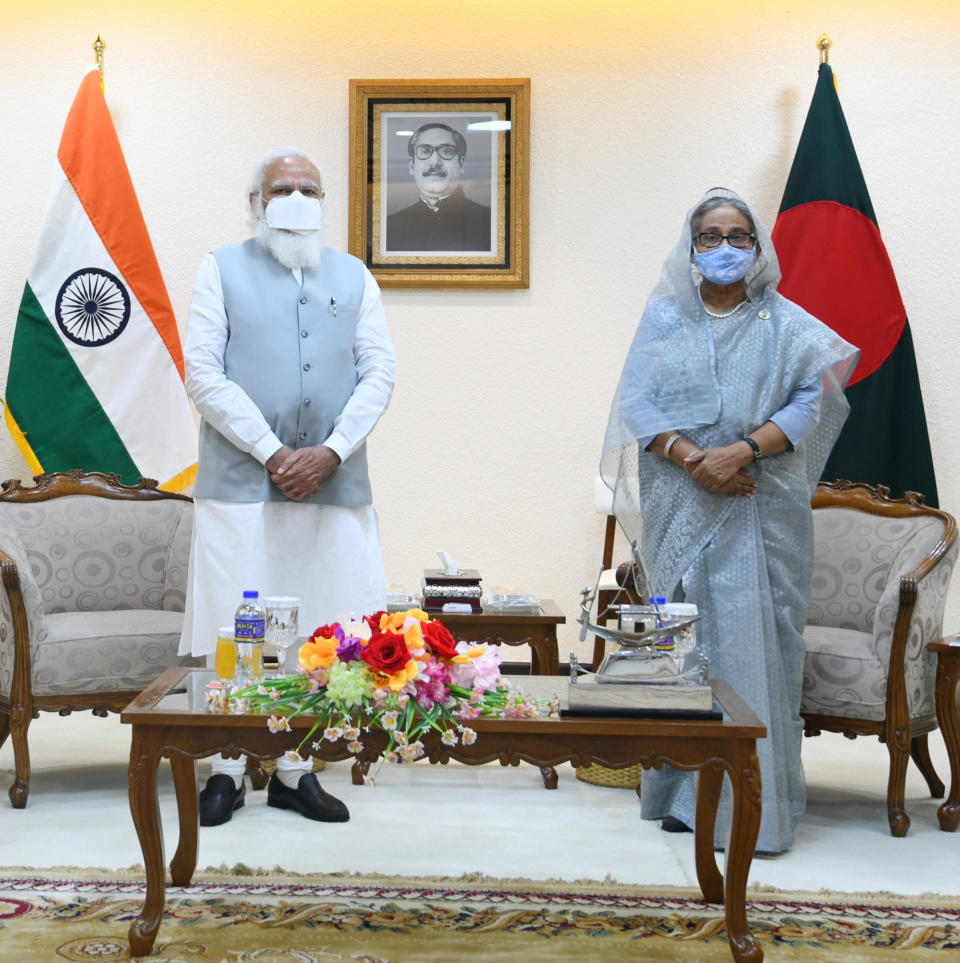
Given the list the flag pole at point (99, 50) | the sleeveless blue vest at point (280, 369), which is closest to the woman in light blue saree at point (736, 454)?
the sleeveless blue vest at point (280, 369)

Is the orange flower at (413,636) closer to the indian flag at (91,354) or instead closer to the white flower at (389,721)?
the white flower at (389,721)

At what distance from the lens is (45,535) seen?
14.1ft

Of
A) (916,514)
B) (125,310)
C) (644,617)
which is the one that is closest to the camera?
(644,617)

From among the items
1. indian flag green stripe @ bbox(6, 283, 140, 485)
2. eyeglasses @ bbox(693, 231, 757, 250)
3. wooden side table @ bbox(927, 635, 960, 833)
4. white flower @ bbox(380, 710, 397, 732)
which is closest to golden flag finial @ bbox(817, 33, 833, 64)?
eyeglasses @ bbox(693, 231, 757, 250)

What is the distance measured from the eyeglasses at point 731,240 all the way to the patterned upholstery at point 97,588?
2.13 metres

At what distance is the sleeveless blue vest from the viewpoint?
3467 mm

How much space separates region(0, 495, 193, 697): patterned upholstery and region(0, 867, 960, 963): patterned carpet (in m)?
0.98

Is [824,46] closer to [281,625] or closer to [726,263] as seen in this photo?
[726,263]

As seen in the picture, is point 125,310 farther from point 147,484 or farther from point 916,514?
point 916,514

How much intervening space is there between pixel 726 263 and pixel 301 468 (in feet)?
4.46

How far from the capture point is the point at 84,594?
4.34m

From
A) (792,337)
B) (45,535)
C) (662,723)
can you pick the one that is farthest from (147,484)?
(662,723)

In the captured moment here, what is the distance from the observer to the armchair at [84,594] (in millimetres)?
3789

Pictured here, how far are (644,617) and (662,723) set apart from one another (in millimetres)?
278
